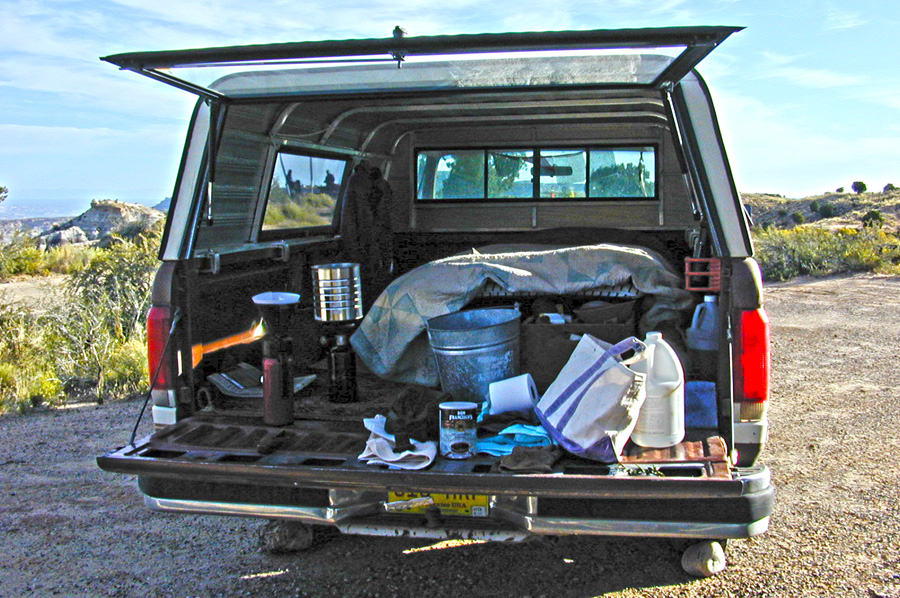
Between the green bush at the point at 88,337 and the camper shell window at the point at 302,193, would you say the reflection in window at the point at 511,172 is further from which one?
the green bush at the point at 88,337

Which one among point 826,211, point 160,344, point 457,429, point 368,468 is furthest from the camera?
point 826,211

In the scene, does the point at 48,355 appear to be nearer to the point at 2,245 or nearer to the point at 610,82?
the point at 610,82

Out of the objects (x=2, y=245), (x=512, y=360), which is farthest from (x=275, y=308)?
(x=2, y=245)

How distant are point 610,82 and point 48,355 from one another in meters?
7.05

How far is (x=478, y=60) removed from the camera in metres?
3.51

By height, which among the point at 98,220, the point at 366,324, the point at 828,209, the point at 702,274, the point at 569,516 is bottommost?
the point at 569,516

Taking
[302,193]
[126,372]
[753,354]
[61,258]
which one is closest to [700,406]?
[753,354]

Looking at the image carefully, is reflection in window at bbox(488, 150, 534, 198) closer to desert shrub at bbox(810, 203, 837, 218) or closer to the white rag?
the white rag

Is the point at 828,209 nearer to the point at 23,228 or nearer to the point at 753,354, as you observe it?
the point at 23,228

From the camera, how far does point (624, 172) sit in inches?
269

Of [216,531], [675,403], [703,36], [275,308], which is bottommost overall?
[216,531]

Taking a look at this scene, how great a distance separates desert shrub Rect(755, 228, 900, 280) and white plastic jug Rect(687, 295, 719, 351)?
14194mm

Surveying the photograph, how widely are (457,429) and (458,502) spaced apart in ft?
0.92

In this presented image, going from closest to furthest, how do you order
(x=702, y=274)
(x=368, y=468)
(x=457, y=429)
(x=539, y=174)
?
(x=368, y=468)
(x=457, y=429)
(x=702, y=274)
(x=539, y=174)
